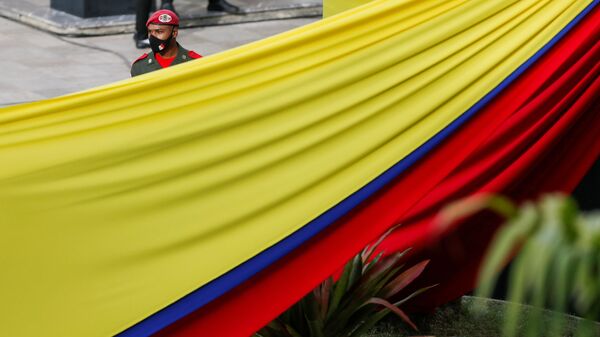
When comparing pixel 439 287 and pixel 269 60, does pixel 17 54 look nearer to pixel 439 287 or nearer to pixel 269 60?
pixel 439 287

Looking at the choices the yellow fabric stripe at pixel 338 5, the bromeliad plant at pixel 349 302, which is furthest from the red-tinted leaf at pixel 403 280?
the yellow fabric stripe at pixel 338 5

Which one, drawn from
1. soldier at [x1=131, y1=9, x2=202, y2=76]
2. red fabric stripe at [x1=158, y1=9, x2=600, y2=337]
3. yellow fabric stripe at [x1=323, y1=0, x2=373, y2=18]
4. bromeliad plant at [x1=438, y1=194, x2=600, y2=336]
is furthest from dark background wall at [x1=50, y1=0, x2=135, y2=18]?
bromeliad plant at [x1=438, y1=194, x2=600, y2=336]

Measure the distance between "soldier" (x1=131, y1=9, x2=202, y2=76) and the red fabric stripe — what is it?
6.28 ft

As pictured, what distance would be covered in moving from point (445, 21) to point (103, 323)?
1787mm

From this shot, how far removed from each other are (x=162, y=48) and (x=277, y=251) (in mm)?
2532

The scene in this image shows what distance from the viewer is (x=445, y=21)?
179 inches

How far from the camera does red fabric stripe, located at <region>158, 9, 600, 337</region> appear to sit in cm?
414

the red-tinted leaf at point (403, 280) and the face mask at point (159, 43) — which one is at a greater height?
the face mask at point (159, 43)

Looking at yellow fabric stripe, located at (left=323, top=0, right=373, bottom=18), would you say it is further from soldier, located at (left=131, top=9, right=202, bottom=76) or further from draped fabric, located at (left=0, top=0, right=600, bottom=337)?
draped fabric, located at (left=0, top=0, right=600, bottom=337)

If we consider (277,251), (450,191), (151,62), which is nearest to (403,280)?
(450,191)

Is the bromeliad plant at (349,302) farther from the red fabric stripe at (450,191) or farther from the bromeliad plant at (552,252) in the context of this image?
the bromeliad plant at (552,252)

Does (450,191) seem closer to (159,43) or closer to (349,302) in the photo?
(349,302)

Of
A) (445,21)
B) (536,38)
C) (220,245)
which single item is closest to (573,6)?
(536,38)

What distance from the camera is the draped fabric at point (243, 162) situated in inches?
153
